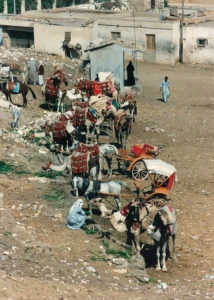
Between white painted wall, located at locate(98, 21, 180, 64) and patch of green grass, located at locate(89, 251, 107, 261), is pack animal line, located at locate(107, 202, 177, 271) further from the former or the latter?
white painted wall, located at locate(98, 21, 180, 64)

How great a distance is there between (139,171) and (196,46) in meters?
20.8

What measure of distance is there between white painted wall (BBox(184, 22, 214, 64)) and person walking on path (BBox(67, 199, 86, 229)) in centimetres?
2414

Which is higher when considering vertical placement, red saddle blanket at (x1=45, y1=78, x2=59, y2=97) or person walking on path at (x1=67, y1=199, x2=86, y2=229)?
red saddle blanket at (x1=45, y1=78, x2=59, y2=97)

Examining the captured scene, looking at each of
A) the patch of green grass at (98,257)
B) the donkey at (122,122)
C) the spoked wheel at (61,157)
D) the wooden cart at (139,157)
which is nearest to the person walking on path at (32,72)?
the donkey at (122,122)

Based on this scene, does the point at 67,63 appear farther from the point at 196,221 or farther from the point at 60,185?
the point at 196,221

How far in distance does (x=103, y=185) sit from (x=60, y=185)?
209 centimetres

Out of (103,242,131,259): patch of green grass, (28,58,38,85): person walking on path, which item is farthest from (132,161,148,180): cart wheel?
(28,58,38,85): person walking on path

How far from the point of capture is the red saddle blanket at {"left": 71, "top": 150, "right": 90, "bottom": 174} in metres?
14.9

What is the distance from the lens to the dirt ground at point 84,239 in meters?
10.5

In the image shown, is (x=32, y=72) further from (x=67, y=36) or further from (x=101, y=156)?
(x=101, y=156)

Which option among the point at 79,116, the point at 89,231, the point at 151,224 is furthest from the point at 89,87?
the point at 151,224

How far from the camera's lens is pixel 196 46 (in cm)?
3553

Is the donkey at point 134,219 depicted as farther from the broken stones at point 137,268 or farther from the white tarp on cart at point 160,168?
the white tarp on cart at point 160,168

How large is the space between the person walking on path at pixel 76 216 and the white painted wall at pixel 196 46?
79.2 feet
